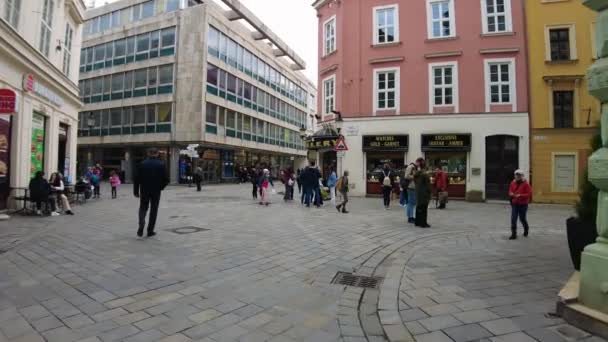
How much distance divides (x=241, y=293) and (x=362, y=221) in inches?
251

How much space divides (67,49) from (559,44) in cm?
2476

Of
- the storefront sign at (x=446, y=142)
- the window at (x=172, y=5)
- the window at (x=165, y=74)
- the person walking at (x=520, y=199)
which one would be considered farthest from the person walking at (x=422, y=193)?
the window at (x=172, y=5)

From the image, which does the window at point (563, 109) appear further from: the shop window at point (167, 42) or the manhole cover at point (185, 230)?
the shop window at point (167, 42)

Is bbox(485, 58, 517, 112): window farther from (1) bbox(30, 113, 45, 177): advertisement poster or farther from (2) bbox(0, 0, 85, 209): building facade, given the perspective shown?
(1) bbox(30, 113, 45, 177): advertisement poster

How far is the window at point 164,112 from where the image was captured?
31.6 metres

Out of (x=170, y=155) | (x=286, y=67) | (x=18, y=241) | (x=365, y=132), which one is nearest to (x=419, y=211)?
(x=18, y=241)

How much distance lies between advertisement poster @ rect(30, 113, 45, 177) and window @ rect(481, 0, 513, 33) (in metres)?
21.4

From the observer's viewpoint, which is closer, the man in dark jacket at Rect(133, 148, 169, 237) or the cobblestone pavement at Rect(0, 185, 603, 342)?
the cobblestone pavement at Rect(0, 185, 603, 342)

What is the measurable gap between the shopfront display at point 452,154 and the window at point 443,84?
1775 millimetres

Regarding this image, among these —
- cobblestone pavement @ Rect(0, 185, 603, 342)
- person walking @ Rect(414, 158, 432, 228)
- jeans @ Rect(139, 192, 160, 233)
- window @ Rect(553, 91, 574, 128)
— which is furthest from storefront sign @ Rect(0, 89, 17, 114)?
window @ Rect(553, 91, 574, 128)

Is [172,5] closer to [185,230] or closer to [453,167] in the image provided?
[453,167]

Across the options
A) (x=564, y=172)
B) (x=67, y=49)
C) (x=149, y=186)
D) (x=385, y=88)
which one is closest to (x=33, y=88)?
(x=67, y=49)

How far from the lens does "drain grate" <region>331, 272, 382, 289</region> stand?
4.40 m

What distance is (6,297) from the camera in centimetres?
370
